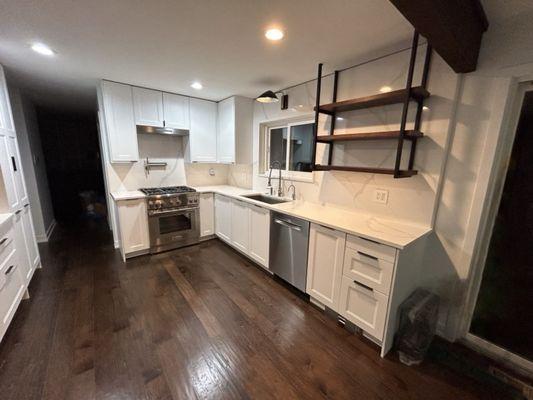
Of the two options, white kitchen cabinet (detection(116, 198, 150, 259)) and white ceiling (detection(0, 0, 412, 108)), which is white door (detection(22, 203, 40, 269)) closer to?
white kitchen cabinet (detection(116, 198, 150, 259))

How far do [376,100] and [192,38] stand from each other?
1586 mm

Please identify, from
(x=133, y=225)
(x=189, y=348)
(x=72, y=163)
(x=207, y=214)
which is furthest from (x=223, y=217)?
(x=72, y=163)

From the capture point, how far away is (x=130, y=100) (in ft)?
9.93

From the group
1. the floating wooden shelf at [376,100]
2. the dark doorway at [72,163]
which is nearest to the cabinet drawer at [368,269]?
the floating wooden shelf at [376,100]

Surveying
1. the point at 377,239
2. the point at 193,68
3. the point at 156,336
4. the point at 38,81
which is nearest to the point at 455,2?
the point at 377,239

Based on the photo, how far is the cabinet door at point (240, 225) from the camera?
2990mm

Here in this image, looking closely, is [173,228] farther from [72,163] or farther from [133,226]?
[72,163]

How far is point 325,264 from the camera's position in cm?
Result: 202

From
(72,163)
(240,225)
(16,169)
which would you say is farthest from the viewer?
(72,163)

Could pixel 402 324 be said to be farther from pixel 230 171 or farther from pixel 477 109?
pixel 230 171

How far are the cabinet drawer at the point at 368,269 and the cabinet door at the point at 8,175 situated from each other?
125 inches

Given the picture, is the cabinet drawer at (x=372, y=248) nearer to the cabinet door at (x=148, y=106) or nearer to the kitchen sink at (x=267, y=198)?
the kitchen sink at (x=267, y=198)

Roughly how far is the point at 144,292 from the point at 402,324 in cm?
241

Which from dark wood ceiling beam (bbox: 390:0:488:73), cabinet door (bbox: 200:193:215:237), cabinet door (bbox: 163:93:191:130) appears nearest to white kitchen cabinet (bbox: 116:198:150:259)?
cabinet door (bbox: 200:193:215:237)
